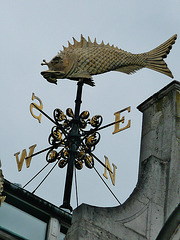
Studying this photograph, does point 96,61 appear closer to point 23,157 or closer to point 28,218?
point 23,157

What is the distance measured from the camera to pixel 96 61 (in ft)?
82.9

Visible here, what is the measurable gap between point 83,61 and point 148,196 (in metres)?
4.27

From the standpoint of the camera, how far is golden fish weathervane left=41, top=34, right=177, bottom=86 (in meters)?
24.8

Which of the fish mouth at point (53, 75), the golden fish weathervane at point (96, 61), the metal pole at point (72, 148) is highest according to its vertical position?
the golden fish weathervane at point (96, 61)

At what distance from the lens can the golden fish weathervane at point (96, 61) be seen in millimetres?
24797

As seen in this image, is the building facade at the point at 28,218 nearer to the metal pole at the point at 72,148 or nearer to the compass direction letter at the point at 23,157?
the metal pole at the point at 72,148

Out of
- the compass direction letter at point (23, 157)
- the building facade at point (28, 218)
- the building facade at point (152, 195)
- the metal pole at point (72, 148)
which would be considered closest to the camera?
the building facade at point (152, 195)

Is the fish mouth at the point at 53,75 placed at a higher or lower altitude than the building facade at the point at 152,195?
higher

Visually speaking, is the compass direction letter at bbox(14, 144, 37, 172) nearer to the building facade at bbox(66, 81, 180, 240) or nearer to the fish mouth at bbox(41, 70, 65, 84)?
the fish mouth at bbox(41, 70, 65, 84)

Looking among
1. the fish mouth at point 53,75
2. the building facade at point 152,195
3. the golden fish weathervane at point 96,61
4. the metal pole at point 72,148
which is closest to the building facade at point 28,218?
the building facade at point 152,195

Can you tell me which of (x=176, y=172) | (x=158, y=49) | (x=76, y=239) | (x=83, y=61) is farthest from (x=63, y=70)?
(x=76, y=239)

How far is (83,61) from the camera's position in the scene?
25.0 metres

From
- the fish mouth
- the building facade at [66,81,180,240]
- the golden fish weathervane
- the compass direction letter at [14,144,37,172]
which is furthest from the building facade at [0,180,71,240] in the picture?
the golden fish weathervane

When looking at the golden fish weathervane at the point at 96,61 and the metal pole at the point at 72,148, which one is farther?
the golden fish weathervane at the point at 96,61
